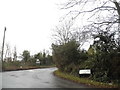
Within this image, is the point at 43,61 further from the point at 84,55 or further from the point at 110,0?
the point at 110,0

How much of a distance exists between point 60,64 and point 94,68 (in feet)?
34.5

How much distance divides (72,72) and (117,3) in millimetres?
12140

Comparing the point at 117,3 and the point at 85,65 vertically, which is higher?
the point at 117,3

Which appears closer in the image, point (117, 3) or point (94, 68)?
point (117, 3)

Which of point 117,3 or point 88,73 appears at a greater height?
point 117,3

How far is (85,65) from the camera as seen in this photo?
23859 millimetres

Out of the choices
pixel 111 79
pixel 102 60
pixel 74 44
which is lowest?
pixel 111 79

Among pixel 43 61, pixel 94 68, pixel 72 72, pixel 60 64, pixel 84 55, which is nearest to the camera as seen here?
pixel 94 68

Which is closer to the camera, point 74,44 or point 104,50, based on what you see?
point 104,50

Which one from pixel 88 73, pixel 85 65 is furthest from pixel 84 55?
pixel 88 73

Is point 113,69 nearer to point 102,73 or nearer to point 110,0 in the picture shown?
point 102,73

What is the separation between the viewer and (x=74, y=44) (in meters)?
29.0

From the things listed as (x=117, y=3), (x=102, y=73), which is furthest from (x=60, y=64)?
(x=117, y=3)

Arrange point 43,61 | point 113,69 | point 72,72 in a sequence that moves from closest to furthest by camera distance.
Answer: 1. point 113,69
2. point 72,72
3. point 43,61
